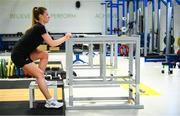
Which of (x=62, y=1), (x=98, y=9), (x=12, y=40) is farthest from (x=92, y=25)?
(x=12, y=40)

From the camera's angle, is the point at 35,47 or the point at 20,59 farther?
the point at 35,47

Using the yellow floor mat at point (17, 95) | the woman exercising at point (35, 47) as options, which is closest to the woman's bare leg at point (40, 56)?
the woman exercising at point (35, 47)

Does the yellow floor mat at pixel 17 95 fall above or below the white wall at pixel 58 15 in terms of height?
below

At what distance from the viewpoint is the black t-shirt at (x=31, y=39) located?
13.2ft

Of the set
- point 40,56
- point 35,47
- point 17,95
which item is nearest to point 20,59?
point 35,47

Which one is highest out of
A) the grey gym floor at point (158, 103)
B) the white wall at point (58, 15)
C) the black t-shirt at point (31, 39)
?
the white wall at point (58, 15)

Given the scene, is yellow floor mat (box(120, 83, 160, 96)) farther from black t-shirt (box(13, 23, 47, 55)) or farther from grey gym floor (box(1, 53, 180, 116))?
black t-shirt (box(13, 23, 47, 55))

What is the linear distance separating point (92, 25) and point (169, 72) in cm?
812

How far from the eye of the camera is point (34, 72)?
158 inches

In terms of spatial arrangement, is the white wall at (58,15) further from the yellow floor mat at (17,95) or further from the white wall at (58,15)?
the yellow floor mat at (17,95)

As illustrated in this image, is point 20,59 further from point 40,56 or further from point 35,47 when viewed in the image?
point 40,56

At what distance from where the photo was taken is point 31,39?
406cm

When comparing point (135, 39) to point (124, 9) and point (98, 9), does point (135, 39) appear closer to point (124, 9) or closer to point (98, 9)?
point (124, 9)

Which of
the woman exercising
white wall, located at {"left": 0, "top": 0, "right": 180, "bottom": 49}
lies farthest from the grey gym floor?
white wall, located at {"left": 0, "top": 0, "right": 180, "bottom": 49}
